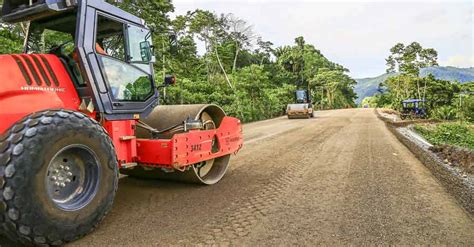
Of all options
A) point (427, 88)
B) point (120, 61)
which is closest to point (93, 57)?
point (120, 61)

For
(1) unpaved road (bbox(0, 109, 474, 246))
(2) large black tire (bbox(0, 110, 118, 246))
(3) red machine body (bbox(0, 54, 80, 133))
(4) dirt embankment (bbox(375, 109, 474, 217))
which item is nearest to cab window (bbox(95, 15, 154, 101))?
(3) red machine body (bbox(0, 54, 80, 133))

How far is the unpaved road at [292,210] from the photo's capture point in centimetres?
319

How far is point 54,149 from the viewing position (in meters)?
2.82

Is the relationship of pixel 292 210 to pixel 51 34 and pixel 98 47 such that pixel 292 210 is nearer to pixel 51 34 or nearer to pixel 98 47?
pixel 98 47

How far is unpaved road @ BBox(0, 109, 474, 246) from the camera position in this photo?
319 cm

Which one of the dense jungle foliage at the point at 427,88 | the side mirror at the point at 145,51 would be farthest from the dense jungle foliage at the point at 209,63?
the dense jungle foliage at the point at 427,88

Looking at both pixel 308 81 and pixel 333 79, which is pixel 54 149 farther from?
pixel 333 79

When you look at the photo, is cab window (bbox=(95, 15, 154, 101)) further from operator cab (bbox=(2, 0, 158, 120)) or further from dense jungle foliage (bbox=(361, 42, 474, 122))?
dense jungle foliage (bbox=(361, 42, 474, 122))

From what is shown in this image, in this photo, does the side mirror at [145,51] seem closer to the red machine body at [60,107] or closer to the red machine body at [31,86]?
the red machine body at [60,107]

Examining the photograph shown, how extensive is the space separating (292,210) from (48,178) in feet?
8.29

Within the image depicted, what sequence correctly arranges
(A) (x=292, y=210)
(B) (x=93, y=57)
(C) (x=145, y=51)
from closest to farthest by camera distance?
(B) (x=93, y=57), (A) (x=292, y=210), (C) (x=145, y=51)

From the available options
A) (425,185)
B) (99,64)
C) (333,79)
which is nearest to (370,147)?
(425,185)

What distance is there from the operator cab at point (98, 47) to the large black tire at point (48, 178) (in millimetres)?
788

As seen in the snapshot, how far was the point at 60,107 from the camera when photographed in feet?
11.6
